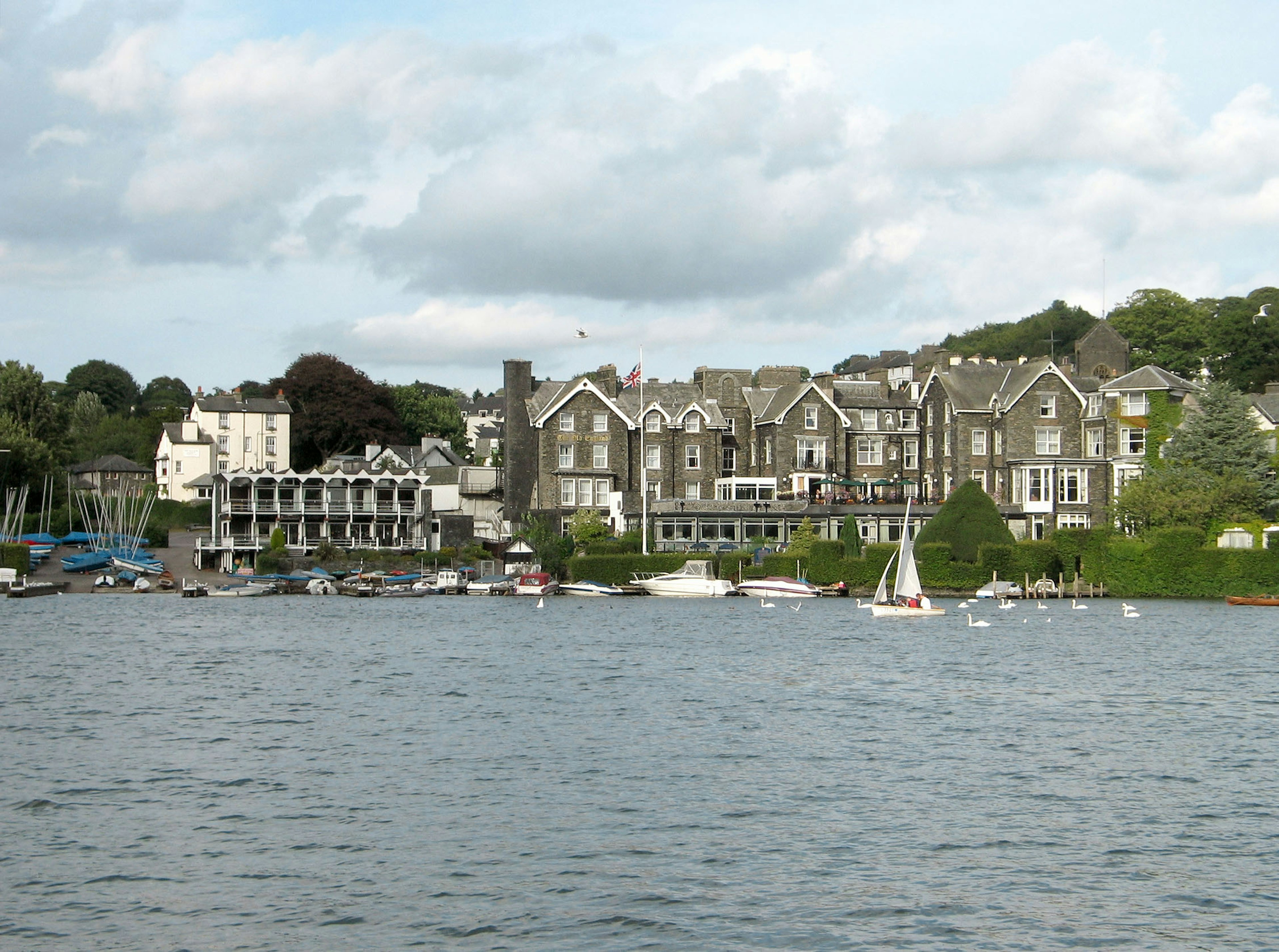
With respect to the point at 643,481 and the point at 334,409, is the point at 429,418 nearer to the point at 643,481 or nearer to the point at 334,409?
the point at 334,409

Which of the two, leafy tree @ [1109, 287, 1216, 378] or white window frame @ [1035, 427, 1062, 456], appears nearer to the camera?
white window frame @ [1035, 427, 1062, 456]

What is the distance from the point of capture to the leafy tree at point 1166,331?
129125mm

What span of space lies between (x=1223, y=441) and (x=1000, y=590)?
16526 millimetres

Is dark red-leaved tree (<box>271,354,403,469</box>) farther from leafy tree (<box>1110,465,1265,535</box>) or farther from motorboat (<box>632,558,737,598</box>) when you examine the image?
leafy tree (<box>1110,465,1265,535</box>)

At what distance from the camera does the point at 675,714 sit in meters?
35.0

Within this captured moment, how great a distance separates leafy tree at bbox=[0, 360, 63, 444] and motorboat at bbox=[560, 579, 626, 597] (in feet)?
160

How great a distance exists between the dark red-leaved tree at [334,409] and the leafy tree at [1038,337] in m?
62.9

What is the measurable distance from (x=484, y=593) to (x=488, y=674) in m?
41.0

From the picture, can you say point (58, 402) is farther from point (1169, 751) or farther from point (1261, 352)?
point (1169, 751)

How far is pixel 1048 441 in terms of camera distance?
91.8m

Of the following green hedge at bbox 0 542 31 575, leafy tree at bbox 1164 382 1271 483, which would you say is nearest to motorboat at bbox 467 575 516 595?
green hedge at bbox 0 542 31 575

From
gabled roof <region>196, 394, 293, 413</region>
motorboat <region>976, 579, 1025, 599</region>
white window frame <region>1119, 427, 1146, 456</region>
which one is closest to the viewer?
motorboat <region>976, 579, 1025, 599</region>

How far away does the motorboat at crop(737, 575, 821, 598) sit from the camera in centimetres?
7719

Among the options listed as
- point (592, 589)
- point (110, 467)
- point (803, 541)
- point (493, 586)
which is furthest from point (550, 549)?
point (110, 467)
